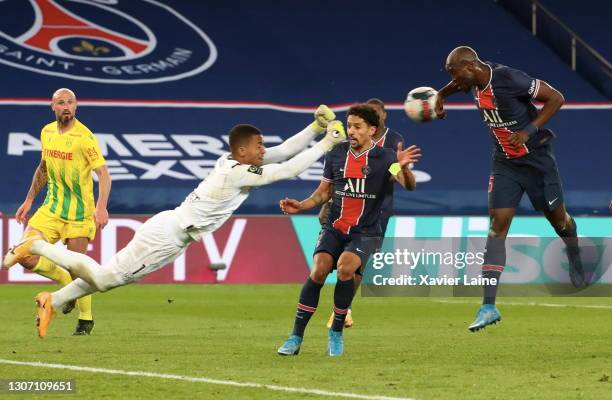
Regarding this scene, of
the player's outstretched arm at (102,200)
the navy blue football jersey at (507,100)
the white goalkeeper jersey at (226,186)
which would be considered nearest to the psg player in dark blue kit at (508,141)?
the navy blue football jersey at (507,100)

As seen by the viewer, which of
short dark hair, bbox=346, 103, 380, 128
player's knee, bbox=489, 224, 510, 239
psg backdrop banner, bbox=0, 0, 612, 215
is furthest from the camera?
psg backdrop banner, bbox=0, 0, 612, 215

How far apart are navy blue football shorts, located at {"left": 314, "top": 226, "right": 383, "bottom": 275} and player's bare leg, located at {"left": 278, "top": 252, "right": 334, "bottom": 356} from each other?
5 centimetres

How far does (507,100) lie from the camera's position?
998 centimetres

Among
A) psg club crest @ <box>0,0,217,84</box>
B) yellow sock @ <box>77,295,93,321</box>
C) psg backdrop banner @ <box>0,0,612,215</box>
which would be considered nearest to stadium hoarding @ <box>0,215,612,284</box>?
psg backdrop banner @ <box>0,0,612,215</box>

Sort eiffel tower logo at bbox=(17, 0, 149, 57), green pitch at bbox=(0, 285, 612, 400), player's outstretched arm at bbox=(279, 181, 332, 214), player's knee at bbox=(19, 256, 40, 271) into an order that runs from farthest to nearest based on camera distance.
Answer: eiffel tower logo at bbox=(17, 0, 149, 57)
player's knee at bbox=(19, 256, 40, 271)
player's outstretched arm at bbox=(279, 181, 332, 214)
green pitch at bbox=(0, 285, 612, 400)

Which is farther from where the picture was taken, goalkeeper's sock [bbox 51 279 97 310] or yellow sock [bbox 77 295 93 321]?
yellow sock [bbox 77 295 93 321]

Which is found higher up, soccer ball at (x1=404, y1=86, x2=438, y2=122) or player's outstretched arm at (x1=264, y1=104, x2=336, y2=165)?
soccer ball at (x1=404, y1=86, x2=438, y2=122)

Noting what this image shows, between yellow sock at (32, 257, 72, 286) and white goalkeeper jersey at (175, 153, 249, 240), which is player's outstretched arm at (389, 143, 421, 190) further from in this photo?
yellow sock at (32, 257, 72, 286)

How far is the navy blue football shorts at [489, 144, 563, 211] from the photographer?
34.0 feet

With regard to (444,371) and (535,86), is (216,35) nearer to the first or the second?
(535,86)

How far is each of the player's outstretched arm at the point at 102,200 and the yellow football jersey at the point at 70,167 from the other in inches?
5.1

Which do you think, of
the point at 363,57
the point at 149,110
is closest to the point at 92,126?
the point at 149,110

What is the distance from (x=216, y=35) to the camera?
2406 centimetres

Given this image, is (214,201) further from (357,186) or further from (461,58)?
(461,58)
